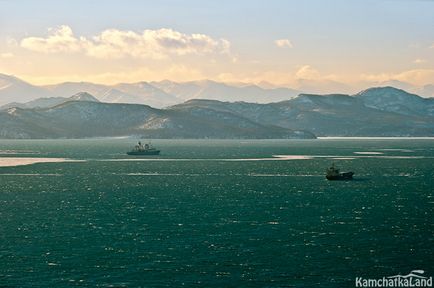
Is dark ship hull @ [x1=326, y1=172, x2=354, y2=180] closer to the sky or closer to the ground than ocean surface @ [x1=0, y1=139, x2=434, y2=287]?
closer to the sky

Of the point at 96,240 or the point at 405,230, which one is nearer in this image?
the point at 96,240

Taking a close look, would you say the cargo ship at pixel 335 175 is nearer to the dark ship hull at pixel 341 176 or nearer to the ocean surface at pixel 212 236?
the dark ship hull at pixel 341 176

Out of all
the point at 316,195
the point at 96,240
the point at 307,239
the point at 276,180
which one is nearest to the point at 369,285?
the point at 307,239

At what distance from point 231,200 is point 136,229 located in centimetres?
4094

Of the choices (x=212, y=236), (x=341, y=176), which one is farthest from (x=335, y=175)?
(x=212, y=236)

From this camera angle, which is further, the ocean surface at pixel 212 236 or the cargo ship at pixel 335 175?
the cargo ship at pixel 335 175

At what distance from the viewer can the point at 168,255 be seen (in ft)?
277

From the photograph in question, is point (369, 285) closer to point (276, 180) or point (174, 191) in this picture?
point (174, 191)

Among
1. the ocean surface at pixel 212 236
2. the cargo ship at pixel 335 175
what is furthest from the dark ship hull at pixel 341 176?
the ocean surface at pixel 212 236

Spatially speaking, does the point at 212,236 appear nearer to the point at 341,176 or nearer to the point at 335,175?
the point at 335,175

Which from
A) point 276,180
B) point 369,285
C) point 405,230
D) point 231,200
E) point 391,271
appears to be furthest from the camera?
point 276,180

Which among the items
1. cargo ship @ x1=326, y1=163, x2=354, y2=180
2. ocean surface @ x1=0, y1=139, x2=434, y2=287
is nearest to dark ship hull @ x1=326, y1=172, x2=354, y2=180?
cargo ship @ x1=326, y1=163, x2=354, y2=180

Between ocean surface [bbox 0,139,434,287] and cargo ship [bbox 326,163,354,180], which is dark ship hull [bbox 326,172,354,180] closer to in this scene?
cargo ship [bbox 326,163,354,180]

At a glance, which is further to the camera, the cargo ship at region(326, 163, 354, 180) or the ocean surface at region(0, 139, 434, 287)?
the cargo ship at region(326, 163, 354, 180)
